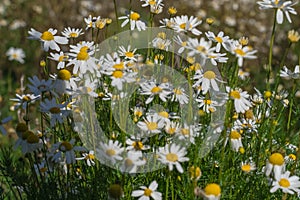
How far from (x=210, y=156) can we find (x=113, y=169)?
1.32 feet

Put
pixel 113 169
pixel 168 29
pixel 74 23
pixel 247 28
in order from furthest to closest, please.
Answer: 1. pixel 247 28
2. pixel 74 23
3. pixel 168 29
4. pixel 113 169

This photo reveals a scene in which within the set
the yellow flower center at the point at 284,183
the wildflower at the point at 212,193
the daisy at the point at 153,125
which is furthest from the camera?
the daisy at the point at 153,125

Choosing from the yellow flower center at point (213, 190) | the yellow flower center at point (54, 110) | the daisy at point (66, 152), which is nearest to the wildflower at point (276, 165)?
the yellow flower center at point (213, 190)

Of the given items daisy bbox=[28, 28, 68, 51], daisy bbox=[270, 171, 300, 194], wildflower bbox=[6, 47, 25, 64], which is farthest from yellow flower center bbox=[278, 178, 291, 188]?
wildflower bbox=[6, 47, 25, 64]

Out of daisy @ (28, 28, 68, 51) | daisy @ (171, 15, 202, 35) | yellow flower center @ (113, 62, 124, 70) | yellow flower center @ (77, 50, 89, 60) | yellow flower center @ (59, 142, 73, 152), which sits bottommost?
yellow flower center @ (59, 142, 73, 152)

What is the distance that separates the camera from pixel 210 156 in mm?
2100

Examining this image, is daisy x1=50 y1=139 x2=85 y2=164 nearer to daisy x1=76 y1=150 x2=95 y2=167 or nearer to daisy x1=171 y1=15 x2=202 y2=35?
daisy x1=76 y1=150 x2=95 y2=167

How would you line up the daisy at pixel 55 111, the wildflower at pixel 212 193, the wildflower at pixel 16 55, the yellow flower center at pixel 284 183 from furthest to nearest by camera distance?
the wildflower at pixel 16 55 → the daisy at pixel 55 111 → the yellow flower center at pixel 284 183 → the wildflower at pixel 212 193

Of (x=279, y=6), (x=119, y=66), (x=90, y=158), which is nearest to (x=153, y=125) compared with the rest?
(x=119, y=66)

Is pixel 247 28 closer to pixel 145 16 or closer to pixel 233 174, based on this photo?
pixel 145 16

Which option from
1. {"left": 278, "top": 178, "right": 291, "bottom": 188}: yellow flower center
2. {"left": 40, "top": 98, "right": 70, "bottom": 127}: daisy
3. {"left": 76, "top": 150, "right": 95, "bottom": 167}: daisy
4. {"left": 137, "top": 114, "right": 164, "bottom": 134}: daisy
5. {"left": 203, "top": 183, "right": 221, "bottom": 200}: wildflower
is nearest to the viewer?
{"left": 203, "top": 183, "right": 221, "bottom": 200}: wildflower

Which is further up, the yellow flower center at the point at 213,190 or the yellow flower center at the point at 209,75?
the yellow flower center at the point at 209,75

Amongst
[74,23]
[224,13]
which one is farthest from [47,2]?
[224,13]

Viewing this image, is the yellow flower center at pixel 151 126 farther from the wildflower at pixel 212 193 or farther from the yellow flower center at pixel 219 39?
the yellow flower center at pixel 219 39
